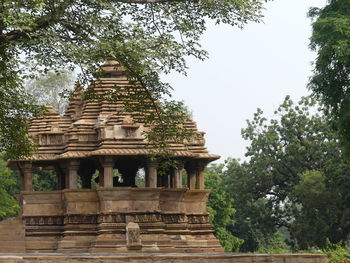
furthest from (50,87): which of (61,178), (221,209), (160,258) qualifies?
(160,258)

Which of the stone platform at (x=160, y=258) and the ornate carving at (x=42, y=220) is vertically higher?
the ornate carving at (x=42, y=220)

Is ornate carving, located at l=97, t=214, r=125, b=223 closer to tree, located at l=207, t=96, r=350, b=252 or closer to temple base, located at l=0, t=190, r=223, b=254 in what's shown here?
temple base, located at l=0, t=190, r=223, b=254

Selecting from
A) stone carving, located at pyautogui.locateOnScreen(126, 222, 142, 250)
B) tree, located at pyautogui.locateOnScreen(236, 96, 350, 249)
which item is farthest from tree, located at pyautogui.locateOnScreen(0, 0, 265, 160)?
tree, located at pyautogui.locateOnScreen(236, 96, 350, 249)

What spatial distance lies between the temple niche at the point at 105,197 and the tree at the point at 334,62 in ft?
11.8

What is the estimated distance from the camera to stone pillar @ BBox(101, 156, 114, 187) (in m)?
24.3

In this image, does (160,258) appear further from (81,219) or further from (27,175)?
(27,175)

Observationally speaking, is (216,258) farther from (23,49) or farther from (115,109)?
(115,109)


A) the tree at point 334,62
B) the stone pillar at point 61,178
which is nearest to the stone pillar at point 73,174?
the stone pillar at point 61,178

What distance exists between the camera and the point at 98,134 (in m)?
25.0

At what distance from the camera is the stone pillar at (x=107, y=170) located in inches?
956

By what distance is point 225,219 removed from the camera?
158 ft

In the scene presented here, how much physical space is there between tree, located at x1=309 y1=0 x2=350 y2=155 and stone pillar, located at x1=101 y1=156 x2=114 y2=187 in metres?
6.22

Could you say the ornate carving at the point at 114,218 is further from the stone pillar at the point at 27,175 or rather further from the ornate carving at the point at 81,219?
the stone pillar at the point at 27,175

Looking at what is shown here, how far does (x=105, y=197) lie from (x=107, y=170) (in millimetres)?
715
